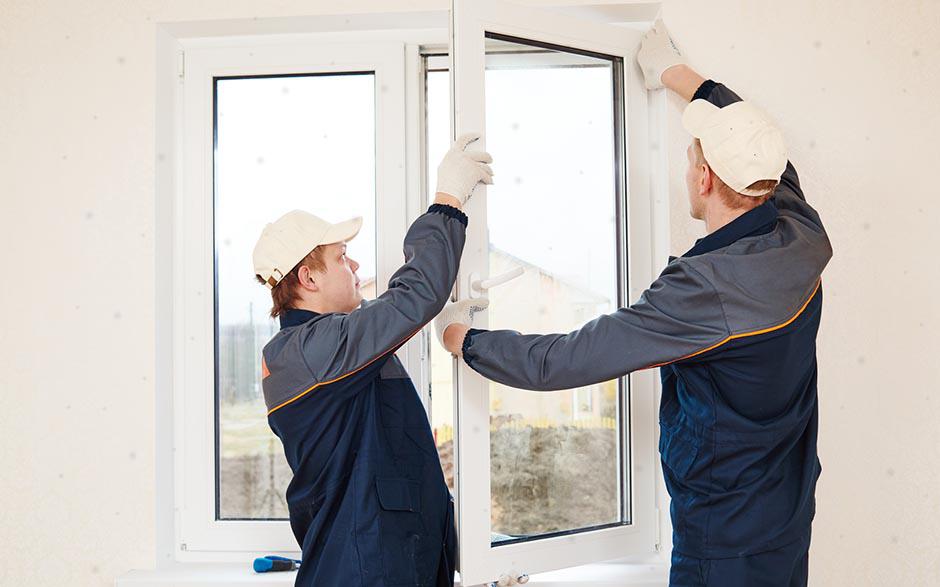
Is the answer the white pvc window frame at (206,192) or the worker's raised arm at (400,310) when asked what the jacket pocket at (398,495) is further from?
the white pvc window frame at (206,192)

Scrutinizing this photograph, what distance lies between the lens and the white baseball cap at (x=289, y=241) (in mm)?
1720

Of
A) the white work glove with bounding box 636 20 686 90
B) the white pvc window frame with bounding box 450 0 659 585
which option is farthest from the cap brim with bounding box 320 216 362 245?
the white work glove with bounding box 636 20 686 90

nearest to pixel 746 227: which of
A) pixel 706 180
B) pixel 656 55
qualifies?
pixel 706 180

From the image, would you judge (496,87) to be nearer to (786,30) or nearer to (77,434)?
(786,30)

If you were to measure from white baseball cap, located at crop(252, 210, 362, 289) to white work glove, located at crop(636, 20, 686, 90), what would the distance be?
84cm

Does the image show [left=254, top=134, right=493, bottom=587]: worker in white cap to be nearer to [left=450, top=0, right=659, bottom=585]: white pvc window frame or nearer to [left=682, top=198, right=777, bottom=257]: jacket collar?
[left=450, top=0, right=659, bottom=585]: white pvc window frame

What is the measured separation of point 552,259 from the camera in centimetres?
198

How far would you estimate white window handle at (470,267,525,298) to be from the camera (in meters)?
1.75

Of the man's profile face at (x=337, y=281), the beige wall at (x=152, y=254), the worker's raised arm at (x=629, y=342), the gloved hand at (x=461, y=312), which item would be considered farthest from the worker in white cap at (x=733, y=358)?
the beige wall at (x=152, y=254)

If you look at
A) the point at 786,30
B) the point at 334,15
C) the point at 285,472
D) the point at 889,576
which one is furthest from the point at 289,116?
the point at 889,576

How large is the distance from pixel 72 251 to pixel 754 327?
1740 millimetres

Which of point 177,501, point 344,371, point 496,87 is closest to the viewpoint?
point 344,371

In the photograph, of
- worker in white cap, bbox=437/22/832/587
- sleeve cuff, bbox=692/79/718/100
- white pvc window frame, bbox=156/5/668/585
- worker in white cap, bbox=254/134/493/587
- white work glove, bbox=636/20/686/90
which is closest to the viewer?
worker in white cap, bbox=437/22/832/587

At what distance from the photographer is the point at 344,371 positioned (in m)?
1.59
